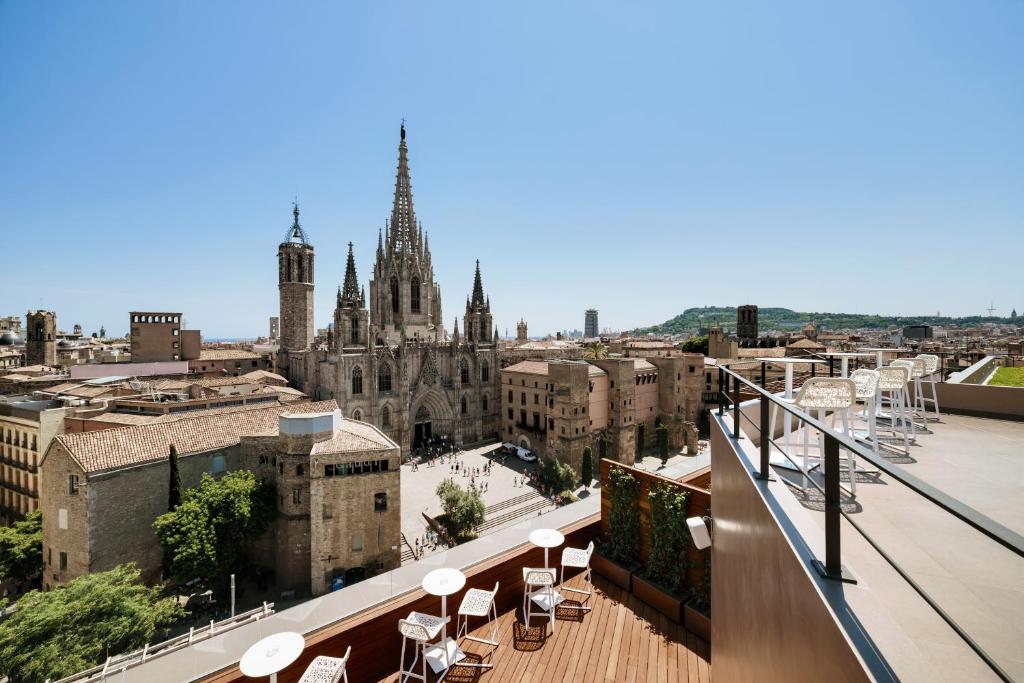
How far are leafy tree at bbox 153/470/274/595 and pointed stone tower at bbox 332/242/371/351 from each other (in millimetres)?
18004

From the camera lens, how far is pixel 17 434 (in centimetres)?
2234

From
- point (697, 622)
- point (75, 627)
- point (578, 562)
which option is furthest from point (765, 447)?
point (75, 627)

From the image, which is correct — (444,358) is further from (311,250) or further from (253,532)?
(253,532)

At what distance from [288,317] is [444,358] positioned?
19.3m

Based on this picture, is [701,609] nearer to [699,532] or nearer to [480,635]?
[699,532]

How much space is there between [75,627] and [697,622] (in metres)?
18.2

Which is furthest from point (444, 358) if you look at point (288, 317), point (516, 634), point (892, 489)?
point (892, 489)

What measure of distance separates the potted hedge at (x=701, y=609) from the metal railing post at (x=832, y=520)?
6918mm

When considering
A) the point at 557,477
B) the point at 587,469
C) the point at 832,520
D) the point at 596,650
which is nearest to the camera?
the point at 832,520

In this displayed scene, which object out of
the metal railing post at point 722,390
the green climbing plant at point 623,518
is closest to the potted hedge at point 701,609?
the green climbing plant at point 623,518

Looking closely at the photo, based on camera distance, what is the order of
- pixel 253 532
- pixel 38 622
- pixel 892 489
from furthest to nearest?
pixel 253 532 → pixel 38 622 → pixel 892 489

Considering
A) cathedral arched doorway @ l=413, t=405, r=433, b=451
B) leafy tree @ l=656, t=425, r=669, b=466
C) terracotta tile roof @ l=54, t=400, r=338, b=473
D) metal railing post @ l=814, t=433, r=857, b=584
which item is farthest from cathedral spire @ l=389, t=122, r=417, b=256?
metal railing post @ l=814, t=433, r=857, b=584

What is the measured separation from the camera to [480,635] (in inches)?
311

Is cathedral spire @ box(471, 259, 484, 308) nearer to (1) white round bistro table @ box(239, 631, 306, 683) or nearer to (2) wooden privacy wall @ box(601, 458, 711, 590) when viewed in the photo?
(2) wooden privacy wall @ box(601, 458, 711, 590)
